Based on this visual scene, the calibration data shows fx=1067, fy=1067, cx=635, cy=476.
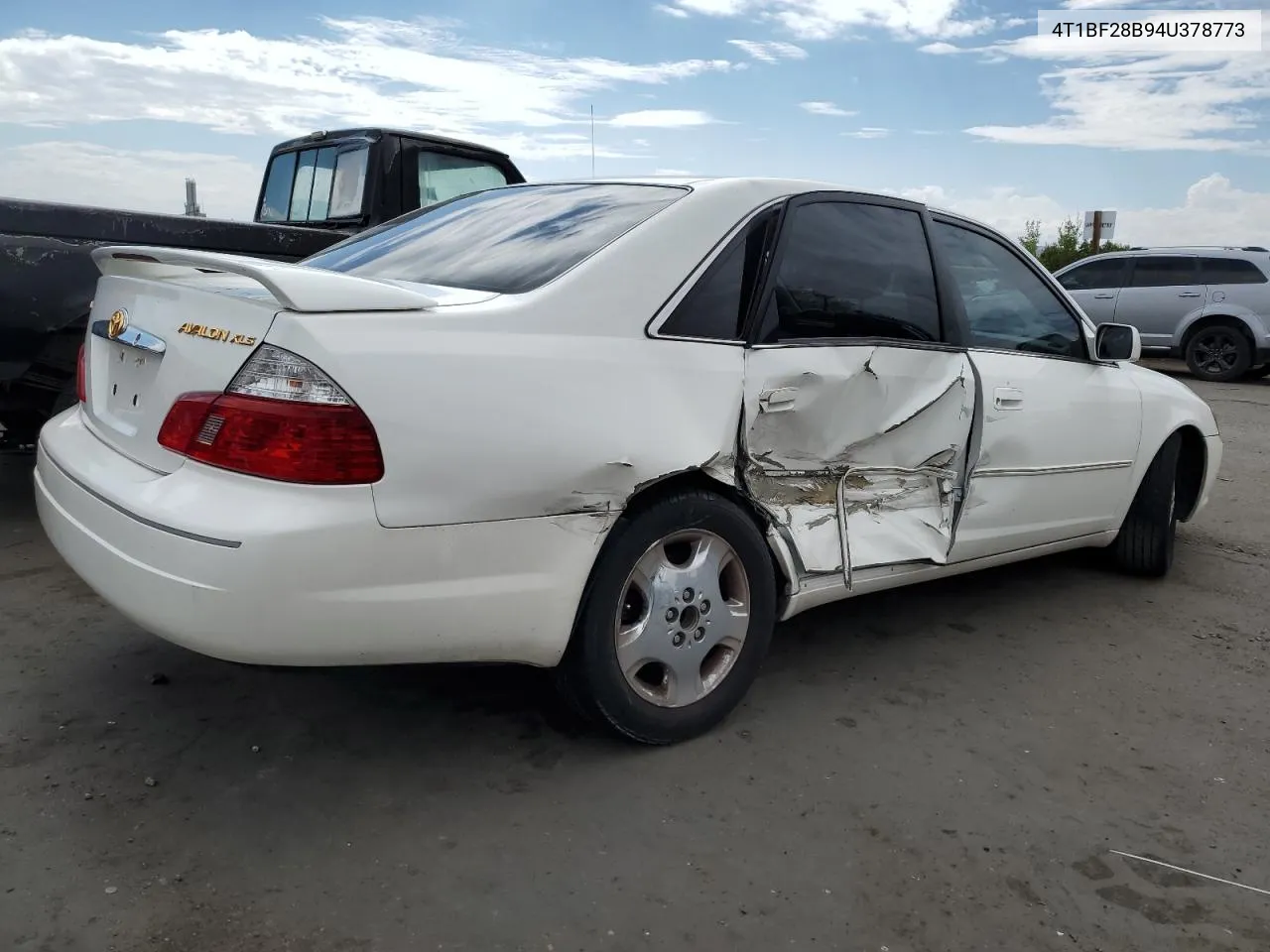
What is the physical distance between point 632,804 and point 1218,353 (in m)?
13.9

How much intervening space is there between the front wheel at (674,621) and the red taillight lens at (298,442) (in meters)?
0.70

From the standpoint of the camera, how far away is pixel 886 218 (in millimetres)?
3525

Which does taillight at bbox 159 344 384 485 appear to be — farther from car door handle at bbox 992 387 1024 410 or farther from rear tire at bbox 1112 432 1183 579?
rear tire at bbox 1112 432 1183 579

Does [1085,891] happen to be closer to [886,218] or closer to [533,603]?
[533,603]

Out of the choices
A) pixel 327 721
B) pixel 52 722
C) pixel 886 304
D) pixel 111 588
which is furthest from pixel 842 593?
pixel 52 722

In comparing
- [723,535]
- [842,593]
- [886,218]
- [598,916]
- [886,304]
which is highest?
[886,218]

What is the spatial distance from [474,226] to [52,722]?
73.2 inches

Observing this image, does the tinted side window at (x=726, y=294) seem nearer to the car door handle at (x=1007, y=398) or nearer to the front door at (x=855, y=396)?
the front door at (x=855, y=396)

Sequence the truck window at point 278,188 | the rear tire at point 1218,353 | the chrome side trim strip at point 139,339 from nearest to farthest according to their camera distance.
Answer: the chrome side trim strip at point 139,339 → the truck window at point 278,188 → the rear tire at point 1218,353

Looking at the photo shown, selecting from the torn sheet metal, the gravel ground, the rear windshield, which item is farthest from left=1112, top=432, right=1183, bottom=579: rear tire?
the rear windshield

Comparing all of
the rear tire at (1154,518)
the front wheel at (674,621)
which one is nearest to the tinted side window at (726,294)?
the front wheel at (674,621)

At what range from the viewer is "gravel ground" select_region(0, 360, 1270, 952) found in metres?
2.20

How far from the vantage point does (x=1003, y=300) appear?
3.93m

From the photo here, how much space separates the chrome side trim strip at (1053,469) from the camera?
371cm
